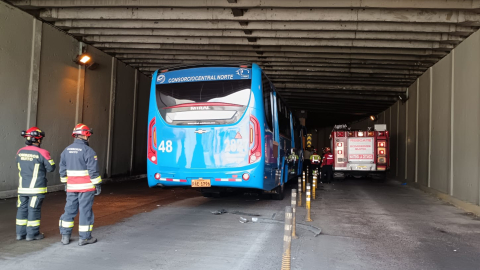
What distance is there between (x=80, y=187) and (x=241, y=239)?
2.78 metres

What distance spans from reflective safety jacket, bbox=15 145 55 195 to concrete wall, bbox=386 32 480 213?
35.4 ft

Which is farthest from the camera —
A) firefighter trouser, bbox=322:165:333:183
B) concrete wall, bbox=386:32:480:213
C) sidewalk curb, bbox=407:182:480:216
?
firefighter trouser, bbox=322:165:333:183

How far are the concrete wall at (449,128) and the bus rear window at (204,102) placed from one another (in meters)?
7.19

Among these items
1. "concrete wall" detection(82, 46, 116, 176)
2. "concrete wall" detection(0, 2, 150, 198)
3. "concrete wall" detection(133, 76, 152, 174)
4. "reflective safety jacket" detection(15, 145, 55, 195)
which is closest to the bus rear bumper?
"reflective safety jacket" detection(15, 145, 55, 195)

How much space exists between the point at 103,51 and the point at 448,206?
14.5 metres

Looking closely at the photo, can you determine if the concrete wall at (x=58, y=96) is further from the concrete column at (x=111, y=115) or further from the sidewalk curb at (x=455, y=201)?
the sidewalk curb at (x=455, y=201)

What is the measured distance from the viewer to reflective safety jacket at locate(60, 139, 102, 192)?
6191 mm

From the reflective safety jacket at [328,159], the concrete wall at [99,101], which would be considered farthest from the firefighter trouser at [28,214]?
the reflective safety jacket at [328,159]

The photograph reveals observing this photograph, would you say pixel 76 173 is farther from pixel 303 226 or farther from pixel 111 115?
pixel 111 115

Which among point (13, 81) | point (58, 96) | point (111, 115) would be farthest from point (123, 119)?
point (13, 81)

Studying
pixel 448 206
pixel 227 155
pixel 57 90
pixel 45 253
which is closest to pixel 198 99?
pixel 227 155

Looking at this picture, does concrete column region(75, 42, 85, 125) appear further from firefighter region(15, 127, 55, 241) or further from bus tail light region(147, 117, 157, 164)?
firefighter region(15, 127, 55, 241)

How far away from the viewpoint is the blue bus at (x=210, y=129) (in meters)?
9.34

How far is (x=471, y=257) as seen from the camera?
6.24m
